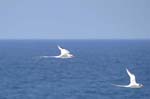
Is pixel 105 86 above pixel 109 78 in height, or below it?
below

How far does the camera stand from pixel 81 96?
7569 centimetres

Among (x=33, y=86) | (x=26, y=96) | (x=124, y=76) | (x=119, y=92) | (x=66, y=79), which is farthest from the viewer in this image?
(x=124, y=76)

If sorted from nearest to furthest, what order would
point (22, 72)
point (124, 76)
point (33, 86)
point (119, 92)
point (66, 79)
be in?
point (119, 92) → point (33, 86) → point (66, 79) → point (124, 76) → point (22, 72)

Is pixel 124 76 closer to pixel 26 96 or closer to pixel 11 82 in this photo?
pixel 11 82

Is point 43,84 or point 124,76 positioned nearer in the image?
point 43,84

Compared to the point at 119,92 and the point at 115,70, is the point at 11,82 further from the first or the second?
the point at 115,70

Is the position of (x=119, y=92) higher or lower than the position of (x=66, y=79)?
lower

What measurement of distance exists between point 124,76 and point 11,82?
715 inches

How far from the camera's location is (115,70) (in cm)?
11694

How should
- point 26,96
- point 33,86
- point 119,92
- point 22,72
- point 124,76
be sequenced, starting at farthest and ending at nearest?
point 22,72
point 124,76
point 33,86
point 119,92
point 26,96

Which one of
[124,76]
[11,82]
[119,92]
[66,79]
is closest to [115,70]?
[124,76]

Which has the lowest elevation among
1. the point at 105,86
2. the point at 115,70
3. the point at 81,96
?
the point at 81,96

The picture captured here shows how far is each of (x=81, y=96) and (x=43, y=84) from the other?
45.2ft

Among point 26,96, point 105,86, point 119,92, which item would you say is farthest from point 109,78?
point 26,96
